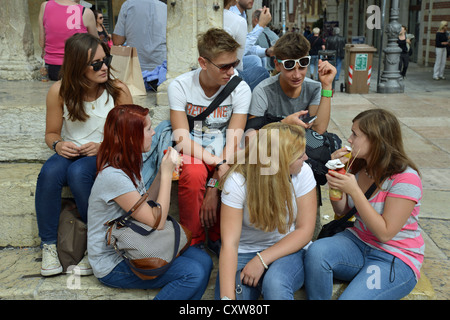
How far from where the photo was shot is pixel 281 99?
338cm

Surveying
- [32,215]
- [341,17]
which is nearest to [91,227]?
[32,215]

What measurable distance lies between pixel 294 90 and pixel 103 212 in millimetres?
1602

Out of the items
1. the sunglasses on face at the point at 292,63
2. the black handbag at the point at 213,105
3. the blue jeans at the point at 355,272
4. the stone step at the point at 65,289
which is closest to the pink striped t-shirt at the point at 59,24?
the black handbag at the point at 213,105

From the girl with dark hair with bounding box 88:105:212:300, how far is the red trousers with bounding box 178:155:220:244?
280mm

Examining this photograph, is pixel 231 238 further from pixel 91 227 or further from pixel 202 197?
pixel 91 227

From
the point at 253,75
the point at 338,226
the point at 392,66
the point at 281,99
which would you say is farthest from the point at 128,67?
the point at 392,66

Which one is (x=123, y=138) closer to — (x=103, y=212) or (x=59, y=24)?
(x=103, y=212)

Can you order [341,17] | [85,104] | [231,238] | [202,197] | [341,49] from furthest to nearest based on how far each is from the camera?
[341,17]
[341,49]
[85,104]
[202,197]
[231,238]

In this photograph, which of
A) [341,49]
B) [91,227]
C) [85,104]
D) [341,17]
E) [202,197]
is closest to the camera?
[91,227]

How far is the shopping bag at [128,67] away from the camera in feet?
13.6

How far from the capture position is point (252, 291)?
8.43 ft

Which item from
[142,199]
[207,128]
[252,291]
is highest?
[207,128]

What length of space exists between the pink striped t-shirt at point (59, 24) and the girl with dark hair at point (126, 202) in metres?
2.75

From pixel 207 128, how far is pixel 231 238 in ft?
3.30
